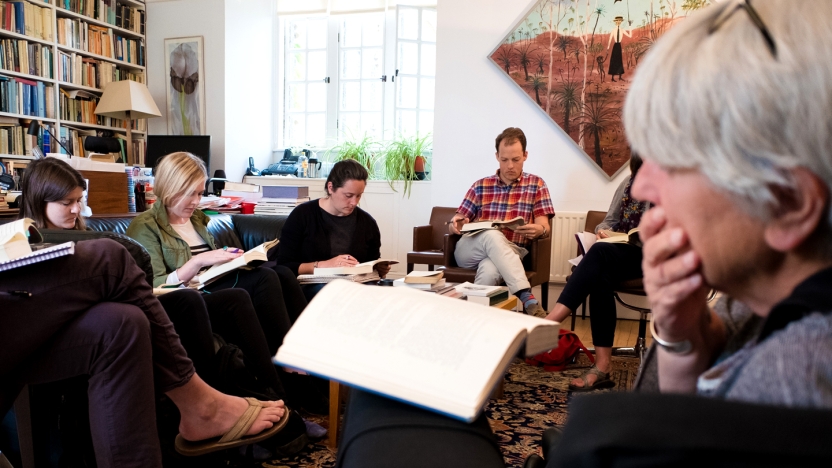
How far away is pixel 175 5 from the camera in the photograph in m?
5.24

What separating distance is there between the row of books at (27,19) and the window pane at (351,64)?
2354 millimetres

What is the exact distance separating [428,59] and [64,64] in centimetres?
302

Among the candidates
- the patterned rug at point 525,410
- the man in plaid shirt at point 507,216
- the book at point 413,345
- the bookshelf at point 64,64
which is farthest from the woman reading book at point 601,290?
the bookshelf at point 64,64

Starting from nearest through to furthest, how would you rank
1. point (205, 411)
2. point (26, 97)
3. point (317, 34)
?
point (205, 411) → point (26, 97) → point (317, 34)

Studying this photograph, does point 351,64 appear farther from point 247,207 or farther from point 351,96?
point 247,207

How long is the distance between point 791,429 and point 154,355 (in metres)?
1.39

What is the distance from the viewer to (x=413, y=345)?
0.68 meters

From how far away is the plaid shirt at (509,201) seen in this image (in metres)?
3.57

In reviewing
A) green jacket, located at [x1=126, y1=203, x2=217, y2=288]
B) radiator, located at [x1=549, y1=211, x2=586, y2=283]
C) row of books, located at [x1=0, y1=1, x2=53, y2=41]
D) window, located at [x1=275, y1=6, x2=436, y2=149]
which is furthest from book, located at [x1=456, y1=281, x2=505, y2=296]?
row of books, located at [x1=0, y1=1, x2=53, y2=41]

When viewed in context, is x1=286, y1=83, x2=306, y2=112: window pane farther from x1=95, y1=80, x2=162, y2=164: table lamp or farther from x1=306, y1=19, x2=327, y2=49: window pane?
x1=95, y1=80, x2=162, y2=164: table lamp

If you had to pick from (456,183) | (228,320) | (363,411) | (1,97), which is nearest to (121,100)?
(1,97)

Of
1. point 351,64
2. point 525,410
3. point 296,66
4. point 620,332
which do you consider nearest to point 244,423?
point 525,410

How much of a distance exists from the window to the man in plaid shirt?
169 cm

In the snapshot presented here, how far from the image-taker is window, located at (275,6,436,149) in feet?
17.1
